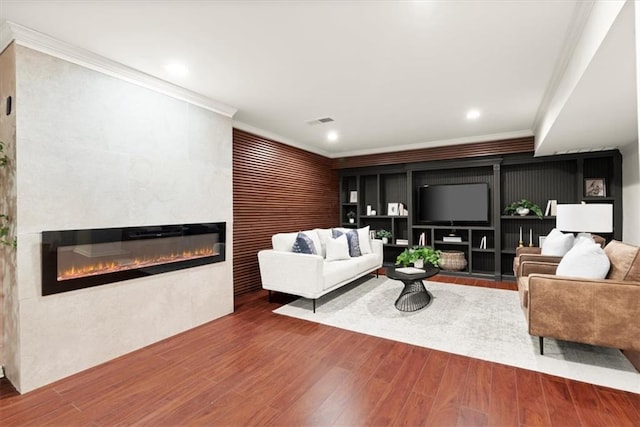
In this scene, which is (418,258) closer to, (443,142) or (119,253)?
(443,142)

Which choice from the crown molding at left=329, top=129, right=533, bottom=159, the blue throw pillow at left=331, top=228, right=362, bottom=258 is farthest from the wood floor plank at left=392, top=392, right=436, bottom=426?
the crown molding at left=329, top=129, right=533, bottom=159

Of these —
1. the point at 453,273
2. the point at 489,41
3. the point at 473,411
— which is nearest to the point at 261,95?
the point at 489,41

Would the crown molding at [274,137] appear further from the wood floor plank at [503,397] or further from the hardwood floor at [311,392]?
the wood floor plank at [503,397]

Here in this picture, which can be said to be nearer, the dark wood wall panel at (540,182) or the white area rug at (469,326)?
the white area rug at (469,326)

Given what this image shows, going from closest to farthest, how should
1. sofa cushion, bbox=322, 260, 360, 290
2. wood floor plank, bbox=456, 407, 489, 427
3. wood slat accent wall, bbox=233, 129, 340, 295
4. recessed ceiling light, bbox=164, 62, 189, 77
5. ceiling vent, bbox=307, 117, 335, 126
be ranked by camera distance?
wood floor plank, bbox=456, 407, 489, 427 < recessed ceiling light, bbox=164, 62, 189, 77 < sofa cushion, bbox=322, 260, 360, 290 < ceiling vent, bbox=307, 117, 335, 126 < wood slat accent wall, bbox=233, 129, 340, 295

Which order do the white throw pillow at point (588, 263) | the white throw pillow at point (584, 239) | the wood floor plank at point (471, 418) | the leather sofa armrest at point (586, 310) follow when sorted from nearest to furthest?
the wood floor plank at point (471, 418) < the leather sofa armrest at point (586, 310) < the white throw pillow at point (588, 263) < the white throw pillow at point (584, 239)

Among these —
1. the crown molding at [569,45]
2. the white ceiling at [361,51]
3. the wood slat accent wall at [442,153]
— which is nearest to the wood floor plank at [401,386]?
the white ceiling at [361,51]

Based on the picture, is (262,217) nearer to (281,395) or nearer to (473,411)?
(281,395)

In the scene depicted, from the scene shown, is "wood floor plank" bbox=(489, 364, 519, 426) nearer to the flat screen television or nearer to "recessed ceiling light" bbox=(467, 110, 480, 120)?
"recessed ceiling light" bbox=(467, 110, 480, 120)

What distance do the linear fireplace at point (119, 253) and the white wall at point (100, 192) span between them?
2.4 inches

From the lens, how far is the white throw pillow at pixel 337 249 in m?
4.64

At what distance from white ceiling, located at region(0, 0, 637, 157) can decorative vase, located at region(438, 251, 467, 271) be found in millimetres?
2477

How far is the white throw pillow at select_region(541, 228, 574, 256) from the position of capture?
362cm

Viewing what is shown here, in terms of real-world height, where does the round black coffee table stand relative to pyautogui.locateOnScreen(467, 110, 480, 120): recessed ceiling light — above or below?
below
